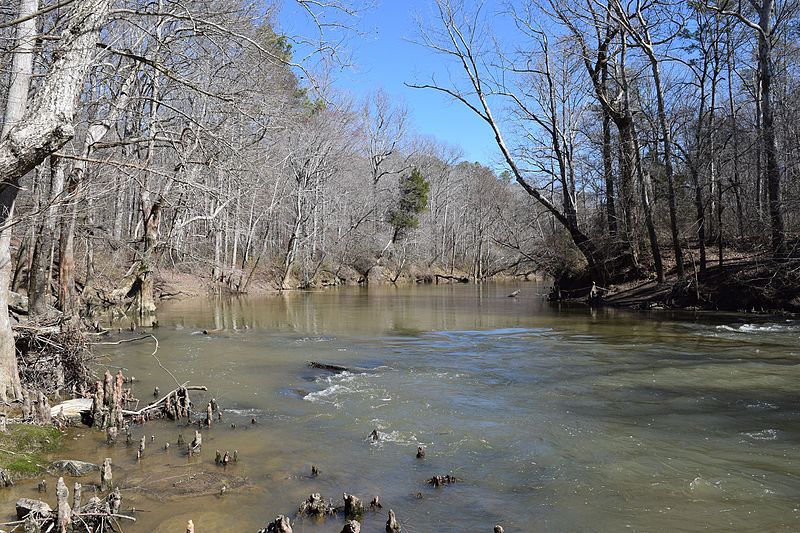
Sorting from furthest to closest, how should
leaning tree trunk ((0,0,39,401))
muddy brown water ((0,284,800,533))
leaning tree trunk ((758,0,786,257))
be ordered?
1. leaning tree trunk ((758,0,786,257))
2. leaning tree trunk ((0,0,39,401))
3. muddy brown water ((0,284,800,533))

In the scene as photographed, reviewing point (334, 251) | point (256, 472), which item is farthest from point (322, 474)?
point (334, 251)

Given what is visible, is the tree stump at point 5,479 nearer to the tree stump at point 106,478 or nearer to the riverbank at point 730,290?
the tree stump at point 106,478

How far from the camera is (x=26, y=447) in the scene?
5.94m

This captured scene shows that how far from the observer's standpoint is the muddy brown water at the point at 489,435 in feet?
15.8

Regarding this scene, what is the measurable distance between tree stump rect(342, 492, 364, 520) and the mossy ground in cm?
303

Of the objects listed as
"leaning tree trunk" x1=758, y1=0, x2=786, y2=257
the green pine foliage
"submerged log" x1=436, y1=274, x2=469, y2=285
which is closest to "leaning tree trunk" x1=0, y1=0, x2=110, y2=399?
"leaning tree trunk" x1=758, y1=0, x2=786, y2=257

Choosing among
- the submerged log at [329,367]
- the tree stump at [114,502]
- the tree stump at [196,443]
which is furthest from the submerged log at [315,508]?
the submerged log at [329,367]

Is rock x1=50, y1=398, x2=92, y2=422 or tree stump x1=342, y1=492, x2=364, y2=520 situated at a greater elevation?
rock x1=50, y1=398, x2=92, y2=422

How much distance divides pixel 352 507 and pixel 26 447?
3.61 meters

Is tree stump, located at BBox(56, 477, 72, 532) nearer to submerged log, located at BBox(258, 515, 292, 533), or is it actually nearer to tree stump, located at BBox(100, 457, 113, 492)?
tree stump, located at BBox(100, 457, 113, 492)

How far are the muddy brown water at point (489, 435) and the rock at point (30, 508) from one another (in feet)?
1.17

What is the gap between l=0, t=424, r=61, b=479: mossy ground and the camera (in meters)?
5.45

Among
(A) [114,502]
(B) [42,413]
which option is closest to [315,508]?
(A) [114,502]

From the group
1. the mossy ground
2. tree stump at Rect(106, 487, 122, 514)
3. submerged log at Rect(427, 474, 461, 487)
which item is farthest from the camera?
the mossy ground
